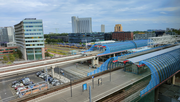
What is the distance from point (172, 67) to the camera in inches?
783

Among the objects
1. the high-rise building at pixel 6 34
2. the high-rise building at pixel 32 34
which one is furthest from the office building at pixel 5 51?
the high-rise building at pixel 6 34

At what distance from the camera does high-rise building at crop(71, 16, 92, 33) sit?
171125mm

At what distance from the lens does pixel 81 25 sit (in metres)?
180

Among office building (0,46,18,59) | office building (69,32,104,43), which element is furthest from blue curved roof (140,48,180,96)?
office building (69,32,104,43)

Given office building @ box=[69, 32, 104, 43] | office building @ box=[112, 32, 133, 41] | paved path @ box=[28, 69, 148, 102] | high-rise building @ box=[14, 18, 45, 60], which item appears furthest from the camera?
office building @ box=[112, 32, 133, 41]

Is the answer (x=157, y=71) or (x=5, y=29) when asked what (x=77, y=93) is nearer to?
(x=157, y=71)

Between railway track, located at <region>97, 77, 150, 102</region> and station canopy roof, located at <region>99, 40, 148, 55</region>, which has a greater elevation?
station canopy roof, located at <region>99, 40, 148, 55</region>

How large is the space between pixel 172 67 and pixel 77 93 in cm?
1666

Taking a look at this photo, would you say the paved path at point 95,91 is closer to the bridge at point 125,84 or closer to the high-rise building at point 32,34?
the bridge at point 125,84

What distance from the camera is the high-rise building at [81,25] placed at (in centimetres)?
17112

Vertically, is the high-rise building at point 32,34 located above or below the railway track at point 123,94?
above

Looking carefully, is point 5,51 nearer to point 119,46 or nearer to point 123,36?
point 119,46

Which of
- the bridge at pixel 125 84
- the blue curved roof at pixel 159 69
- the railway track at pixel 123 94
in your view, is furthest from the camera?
the blue curved roof at pixel 159 69

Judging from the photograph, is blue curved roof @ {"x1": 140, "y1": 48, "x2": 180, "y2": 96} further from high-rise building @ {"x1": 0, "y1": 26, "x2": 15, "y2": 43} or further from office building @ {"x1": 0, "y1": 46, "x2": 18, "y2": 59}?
high-rise building @ {"x1": 0, "y1": 26, "x2": 15, "y2": 43}
